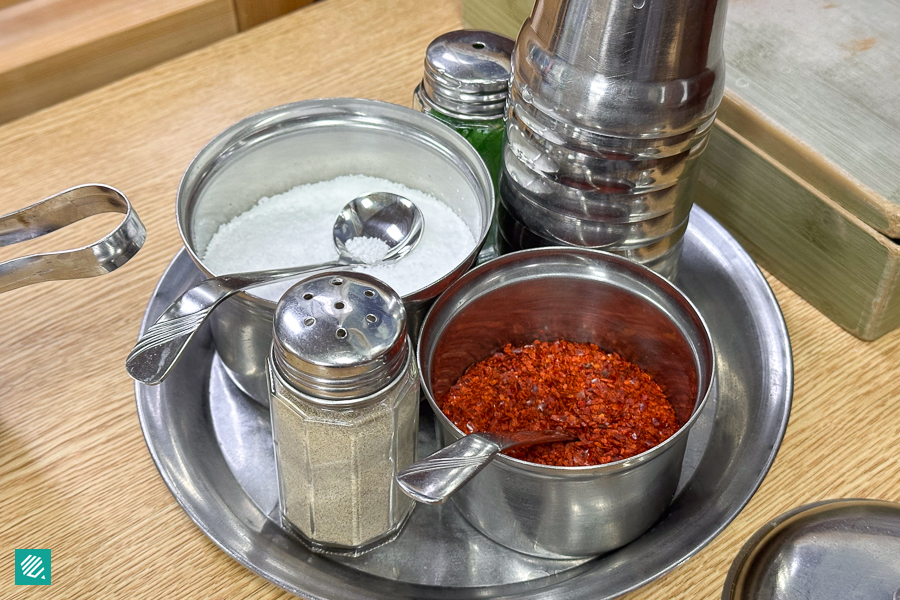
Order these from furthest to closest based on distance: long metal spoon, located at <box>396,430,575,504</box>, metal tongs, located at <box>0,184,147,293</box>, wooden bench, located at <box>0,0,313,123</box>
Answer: wooden bench, located at <box>0,0,313,123</box>
metal tongs, located at <box>0,184,147,293</box>
long metal spoon, located at <box>396,430,575,504</box>

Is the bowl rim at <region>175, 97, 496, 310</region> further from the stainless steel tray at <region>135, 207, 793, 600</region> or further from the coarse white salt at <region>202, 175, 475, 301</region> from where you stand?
the stainless steel tray at <region>135, 207, 793, 600</region>

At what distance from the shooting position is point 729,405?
0.77 m

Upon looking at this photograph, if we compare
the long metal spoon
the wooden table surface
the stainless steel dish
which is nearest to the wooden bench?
the wooden table surface

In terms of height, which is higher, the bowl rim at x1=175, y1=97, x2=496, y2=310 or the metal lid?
the metal lid

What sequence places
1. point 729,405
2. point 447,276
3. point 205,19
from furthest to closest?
point 205,19 < point 729,405 < point 447,276

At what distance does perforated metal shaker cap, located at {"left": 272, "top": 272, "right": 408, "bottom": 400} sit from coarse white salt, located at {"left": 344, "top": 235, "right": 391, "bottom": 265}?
200 millimetres

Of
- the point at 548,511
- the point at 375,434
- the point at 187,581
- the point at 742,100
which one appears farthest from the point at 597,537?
the point at 742,100

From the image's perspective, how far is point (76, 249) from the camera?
653 millimetres

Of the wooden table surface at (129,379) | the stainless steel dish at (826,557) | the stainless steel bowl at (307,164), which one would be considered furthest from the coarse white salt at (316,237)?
the stainless steel dish at (826,557)

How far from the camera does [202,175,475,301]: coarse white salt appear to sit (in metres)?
0.77

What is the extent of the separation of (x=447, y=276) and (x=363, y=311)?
0.13m

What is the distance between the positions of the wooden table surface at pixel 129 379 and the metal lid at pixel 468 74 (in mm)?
234

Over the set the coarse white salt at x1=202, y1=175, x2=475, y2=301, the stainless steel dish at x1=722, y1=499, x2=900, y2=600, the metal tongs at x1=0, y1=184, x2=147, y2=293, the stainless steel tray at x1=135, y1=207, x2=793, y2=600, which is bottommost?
the stainless steel tray at x1=135, y1=207, x2=793, y2=600

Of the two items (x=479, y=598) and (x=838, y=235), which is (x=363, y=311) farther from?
(x=838, y=235)
